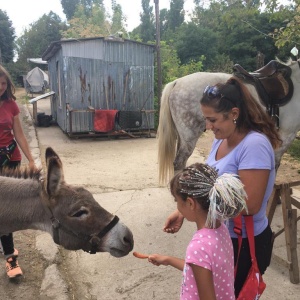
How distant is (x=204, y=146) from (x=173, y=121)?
468cm

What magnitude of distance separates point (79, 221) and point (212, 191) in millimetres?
963

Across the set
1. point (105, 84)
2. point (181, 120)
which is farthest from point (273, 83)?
point (105, 84)

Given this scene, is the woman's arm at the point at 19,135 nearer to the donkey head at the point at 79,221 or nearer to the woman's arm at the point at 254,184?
the donkey head at the point at 79,221

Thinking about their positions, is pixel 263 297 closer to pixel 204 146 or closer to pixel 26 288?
pixel 26 288

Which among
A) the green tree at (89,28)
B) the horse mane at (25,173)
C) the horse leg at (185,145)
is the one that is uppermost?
the green tree at (89,28)

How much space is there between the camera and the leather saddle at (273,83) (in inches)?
164

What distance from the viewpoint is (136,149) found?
906 centimetres

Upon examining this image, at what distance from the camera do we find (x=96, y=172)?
6.66 metres

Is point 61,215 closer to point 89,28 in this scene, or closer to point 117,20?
point 89,28

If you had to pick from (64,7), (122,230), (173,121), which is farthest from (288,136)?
(64,7)

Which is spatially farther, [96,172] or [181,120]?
[96,172]

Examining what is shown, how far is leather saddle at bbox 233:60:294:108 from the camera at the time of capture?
164 inches

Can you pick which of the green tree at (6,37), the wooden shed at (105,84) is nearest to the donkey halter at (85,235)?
the wooden shed at (105,84)

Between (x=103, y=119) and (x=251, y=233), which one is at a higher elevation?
(x=251, y=233)
